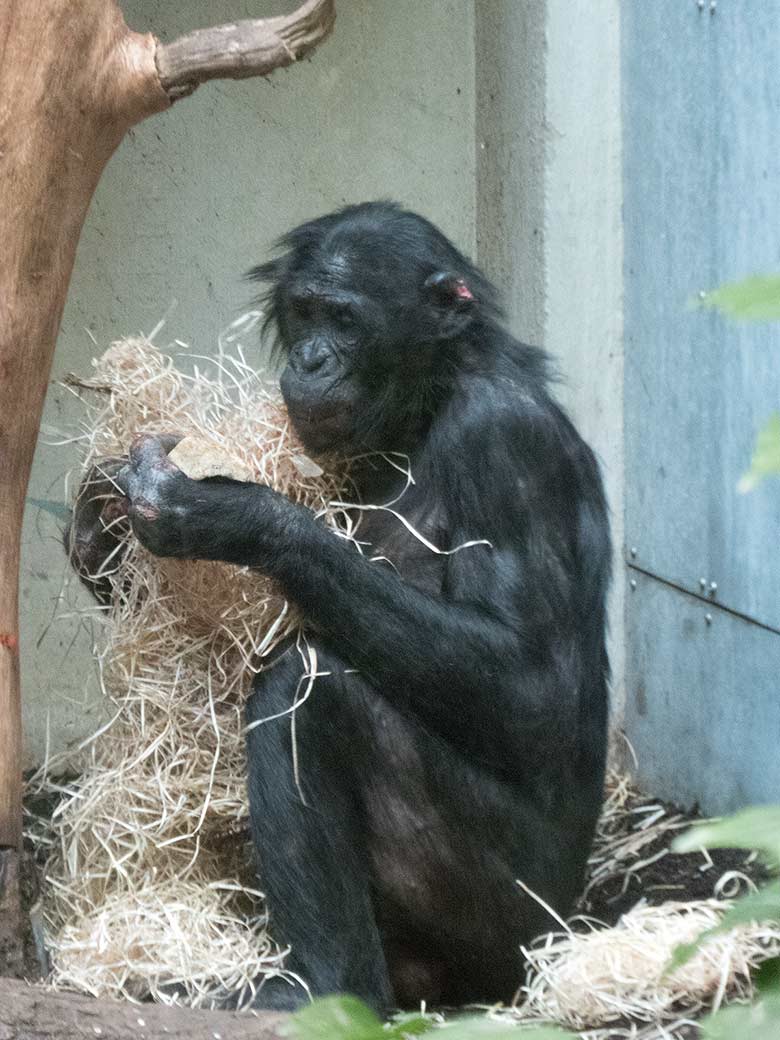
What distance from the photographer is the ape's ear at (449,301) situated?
13.5ft

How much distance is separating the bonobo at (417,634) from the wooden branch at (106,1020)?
327mm

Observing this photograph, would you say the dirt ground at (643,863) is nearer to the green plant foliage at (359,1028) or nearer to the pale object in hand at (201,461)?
the pale object in hand at (201,461)

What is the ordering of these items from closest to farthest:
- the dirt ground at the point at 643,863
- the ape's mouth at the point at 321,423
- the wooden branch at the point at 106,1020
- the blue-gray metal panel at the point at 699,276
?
the wooden branch at the point at 106,1020 → the ape's mouth at the point at 321,423 → the blue-gray metal panel at the point at 699,276 → the dirt ground at the point at 643,863

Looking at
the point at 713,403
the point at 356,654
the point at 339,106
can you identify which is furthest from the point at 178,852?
the point at 339,106

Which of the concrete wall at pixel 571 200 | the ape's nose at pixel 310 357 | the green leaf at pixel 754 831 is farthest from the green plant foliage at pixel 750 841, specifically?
the concrete wall at pixel 571 200

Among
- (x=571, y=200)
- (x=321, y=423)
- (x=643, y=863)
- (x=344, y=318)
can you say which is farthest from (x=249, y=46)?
(x=643, y=863)

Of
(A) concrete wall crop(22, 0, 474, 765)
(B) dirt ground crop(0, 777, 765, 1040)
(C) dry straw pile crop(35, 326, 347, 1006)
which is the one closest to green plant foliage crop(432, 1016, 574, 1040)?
(C) dry straw pile crop(35, 326, 347, 1006)

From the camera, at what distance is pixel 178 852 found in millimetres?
4129

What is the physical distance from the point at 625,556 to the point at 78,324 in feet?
7.58

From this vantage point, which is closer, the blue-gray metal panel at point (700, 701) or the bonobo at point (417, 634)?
the bonobo at point (417, 634)

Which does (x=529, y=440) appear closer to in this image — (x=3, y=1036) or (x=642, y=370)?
(x=642, y=370)

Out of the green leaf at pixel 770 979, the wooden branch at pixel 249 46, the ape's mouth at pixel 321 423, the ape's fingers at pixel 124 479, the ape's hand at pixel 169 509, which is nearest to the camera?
the green leaf at pixel 770 979

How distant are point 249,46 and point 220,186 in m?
2.46

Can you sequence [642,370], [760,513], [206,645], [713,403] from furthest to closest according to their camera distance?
[642,370] → [713,403] → [760,513] → [206,645]
